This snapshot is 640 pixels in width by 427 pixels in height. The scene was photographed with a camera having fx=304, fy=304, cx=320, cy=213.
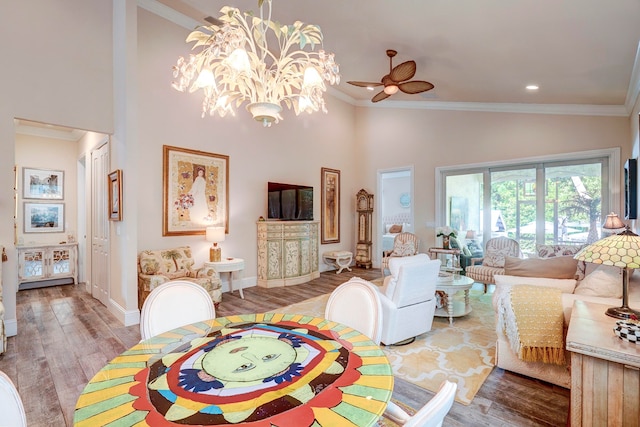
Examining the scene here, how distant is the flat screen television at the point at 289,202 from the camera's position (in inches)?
228

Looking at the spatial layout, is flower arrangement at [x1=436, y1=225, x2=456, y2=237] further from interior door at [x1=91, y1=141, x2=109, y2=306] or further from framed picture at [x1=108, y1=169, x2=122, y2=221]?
interior door at [x1=91, y1=141, x2=109, y2=306]

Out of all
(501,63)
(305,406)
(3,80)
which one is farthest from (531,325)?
(3,80)

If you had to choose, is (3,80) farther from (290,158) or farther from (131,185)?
(290,158)

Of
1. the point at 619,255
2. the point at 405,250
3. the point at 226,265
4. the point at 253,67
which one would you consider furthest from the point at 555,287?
the point at 226,265

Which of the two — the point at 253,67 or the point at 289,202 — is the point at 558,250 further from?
the point at 253,67

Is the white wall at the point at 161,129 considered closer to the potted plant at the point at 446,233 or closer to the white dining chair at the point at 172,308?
Result: the potted plant at the point at 446,233

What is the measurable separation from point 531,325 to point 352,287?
1441 mm

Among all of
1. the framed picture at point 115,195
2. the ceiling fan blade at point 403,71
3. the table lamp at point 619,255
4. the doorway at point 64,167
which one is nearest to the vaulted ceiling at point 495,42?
the ceiling fan blade at point 403,71

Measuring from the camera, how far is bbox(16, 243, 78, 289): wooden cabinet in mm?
5230

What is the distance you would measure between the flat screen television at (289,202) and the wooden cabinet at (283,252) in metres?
0.22

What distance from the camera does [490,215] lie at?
5738 millimetres

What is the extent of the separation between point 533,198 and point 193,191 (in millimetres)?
5727

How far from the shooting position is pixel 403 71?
3.86 meters

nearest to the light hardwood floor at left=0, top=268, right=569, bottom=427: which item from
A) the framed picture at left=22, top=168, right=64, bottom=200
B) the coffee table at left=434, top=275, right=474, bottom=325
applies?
the coffee table at left=434, top=275, right=474, bottom=325
